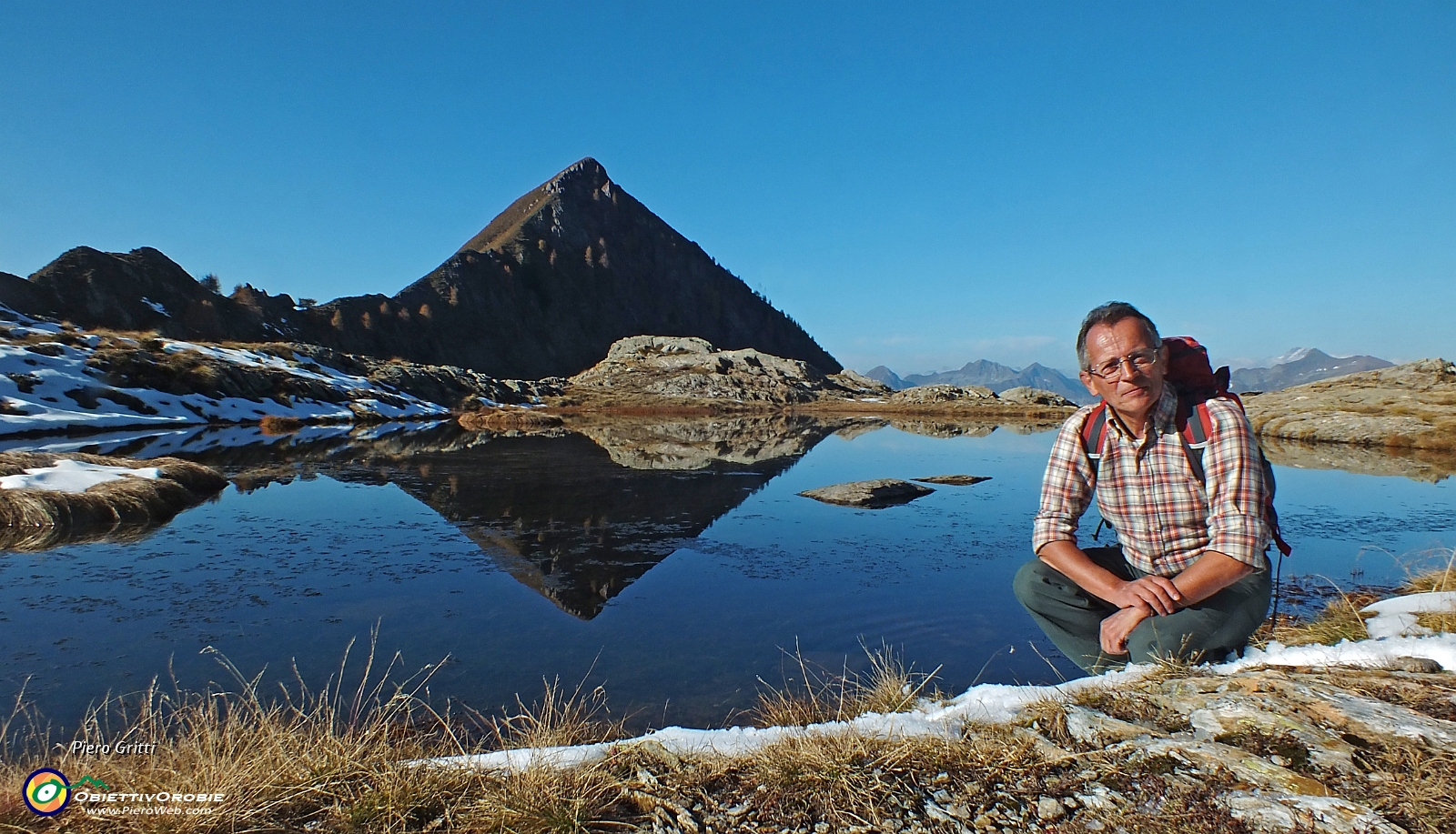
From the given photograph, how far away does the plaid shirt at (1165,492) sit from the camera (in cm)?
325

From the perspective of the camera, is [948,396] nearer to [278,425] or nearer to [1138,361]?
[278,425]

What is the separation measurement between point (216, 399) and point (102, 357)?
4022 mm

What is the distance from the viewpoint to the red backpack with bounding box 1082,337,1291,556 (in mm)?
3363

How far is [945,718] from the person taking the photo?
10.4ft

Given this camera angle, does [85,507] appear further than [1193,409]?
Yes

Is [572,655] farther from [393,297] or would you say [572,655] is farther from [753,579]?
[393,297]

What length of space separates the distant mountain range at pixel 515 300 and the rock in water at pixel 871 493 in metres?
68.0

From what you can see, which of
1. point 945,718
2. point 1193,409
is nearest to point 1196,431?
point 1193,409

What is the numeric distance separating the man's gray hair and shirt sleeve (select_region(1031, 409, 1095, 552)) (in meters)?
0.31

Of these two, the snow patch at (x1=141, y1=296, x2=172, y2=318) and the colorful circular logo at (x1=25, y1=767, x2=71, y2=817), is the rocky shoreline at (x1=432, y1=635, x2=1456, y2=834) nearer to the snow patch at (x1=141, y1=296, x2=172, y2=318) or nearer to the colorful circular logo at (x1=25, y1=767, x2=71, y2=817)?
the colorful circular logo at (x1=25, y1=767, x2=71, y2=817)

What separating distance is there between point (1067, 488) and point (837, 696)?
1.83 meters

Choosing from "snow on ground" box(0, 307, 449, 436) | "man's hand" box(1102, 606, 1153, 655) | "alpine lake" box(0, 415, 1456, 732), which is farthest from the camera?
"snow on ground" box(0, 307, 449, 436)

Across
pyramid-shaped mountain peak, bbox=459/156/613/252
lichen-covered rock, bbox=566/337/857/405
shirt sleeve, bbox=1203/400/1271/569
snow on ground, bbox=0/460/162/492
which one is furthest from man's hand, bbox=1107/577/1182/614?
pyramid-shaped mountain peak, bbox=459/156/613/252

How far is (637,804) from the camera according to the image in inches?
99.8
